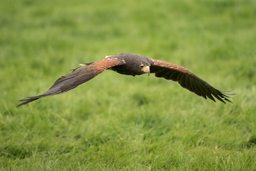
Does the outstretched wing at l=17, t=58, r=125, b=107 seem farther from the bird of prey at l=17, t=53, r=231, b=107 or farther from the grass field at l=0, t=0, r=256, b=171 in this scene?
the grass field at l=0, t=0, r=256, b=171

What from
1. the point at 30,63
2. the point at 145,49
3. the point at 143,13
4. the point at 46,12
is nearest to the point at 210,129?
the point at 145,49

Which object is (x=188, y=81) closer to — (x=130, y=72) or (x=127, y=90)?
(x=130, y=72)

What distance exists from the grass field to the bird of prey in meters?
0.54

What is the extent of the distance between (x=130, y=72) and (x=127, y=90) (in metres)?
1.96

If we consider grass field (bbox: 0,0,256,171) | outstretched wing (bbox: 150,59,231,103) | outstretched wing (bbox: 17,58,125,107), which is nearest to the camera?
outstretched wing (bbox: 17,58,125,107)

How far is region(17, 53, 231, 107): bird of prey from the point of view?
3.98 m

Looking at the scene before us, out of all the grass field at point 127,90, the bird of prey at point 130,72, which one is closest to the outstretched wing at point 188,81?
the bird of prey at point 130,72

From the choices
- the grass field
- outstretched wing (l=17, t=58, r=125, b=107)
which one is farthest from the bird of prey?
the grass field

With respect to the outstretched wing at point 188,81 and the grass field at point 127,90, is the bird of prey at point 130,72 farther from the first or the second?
the grass field at point 127,90

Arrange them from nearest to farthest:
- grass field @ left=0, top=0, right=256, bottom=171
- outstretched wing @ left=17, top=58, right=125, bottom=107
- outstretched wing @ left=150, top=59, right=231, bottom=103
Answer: outstretched wing @ left=17, top=58, right=125, bottom=107, grass field @ left=0, top=0, right=256, bottom=171, outstretched wing @ left=150, top=59, right=231, bottom=103

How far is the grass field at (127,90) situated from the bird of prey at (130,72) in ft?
1.78

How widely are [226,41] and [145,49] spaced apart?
168cm

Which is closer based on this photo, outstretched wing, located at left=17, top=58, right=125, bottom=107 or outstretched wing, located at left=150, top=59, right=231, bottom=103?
outstretched wing, located at left=17, top=58, right=125, bottom=107

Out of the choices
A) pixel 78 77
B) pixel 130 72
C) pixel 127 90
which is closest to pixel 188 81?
pixel 130 72
